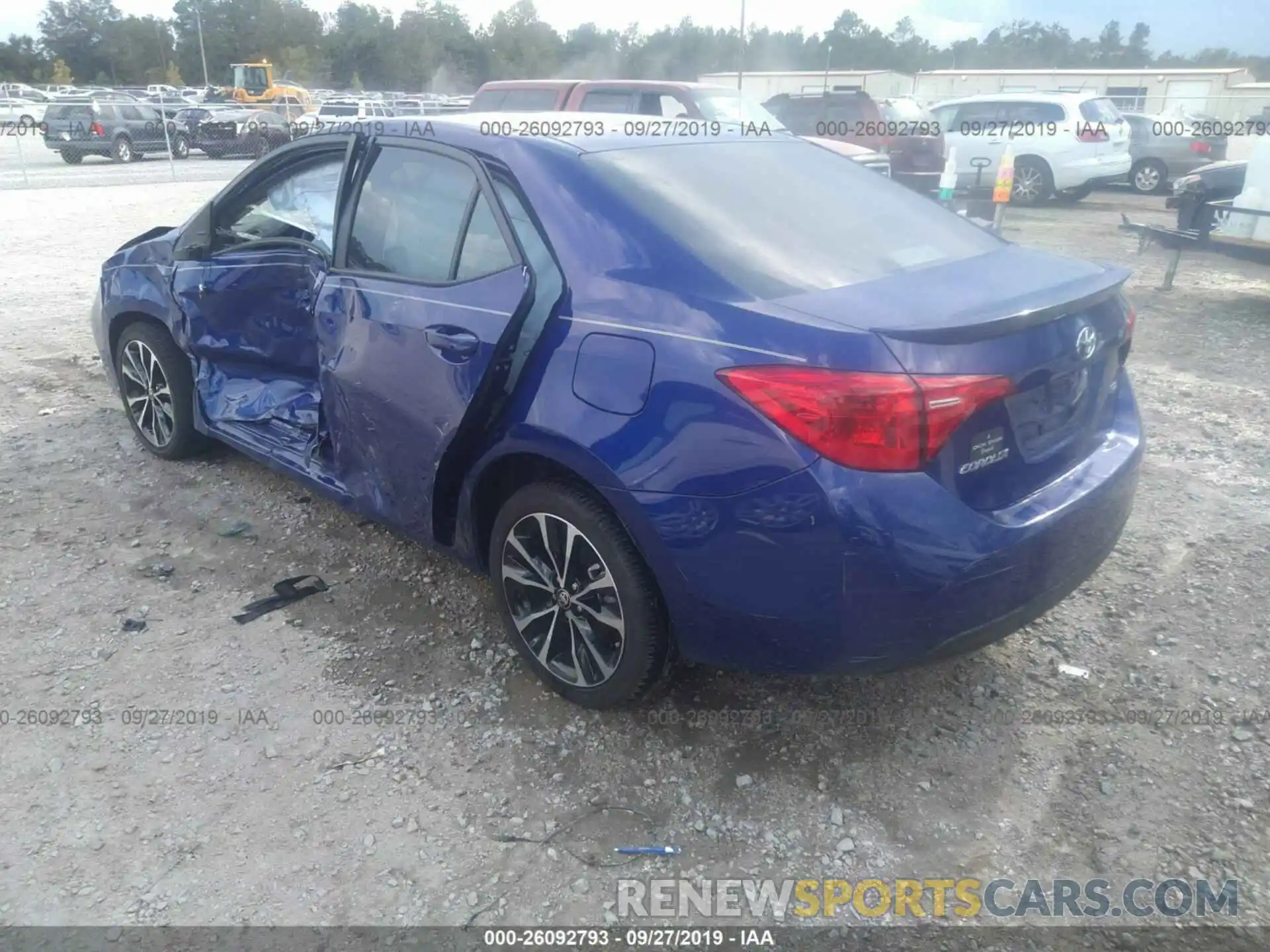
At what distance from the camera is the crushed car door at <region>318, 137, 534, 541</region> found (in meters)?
2.88

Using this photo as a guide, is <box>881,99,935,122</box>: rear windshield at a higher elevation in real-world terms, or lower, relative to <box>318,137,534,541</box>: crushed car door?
higher

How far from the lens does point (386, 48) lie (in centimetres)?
6556

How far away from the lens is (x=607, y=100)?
11.8m

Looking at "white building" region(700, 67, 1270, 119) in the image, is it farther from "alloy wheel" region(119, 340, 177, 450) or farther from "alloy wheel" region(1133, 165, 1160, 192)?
"alloy wheel" region(119, 340, 177, 450)

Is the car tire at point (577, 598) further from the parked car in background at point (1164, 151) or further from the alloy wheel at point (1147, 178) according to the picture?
the alloy wheel at point (1147, 178)

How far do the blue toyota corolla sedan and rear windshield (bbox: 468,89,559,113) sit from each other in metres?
8.67

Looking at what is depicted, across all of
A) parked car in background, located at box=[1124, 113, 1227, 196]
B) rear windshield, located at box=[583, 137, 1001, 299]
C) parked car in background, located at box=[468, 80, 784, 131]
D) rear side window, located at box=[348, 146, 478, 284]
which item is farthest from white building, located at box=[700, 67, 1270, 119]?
rear side window, located at box=[348, 146, 478, 284]

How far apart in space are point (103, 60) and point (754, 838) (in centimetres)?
7996

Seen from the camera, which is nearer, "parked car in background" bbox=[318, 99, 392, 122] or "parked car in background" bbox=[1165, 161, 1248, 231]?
"parked car in background" bbox=[1165, 161, 1248, 231]

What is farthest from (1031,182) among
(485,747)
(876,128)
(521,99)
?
(485,747)

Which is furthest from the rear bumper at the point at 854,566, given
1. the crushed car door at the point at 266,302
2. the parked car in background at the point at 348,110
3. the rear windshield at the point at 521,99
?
the parked car in background at the point at 348,110

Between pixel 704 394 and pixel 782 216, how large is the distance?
2.79 ft

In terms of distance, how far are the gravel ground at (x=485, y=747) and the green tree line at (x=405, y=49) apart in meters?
59.6

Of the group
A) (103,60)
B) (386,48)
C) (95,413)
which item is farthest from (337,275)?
(103,60)
